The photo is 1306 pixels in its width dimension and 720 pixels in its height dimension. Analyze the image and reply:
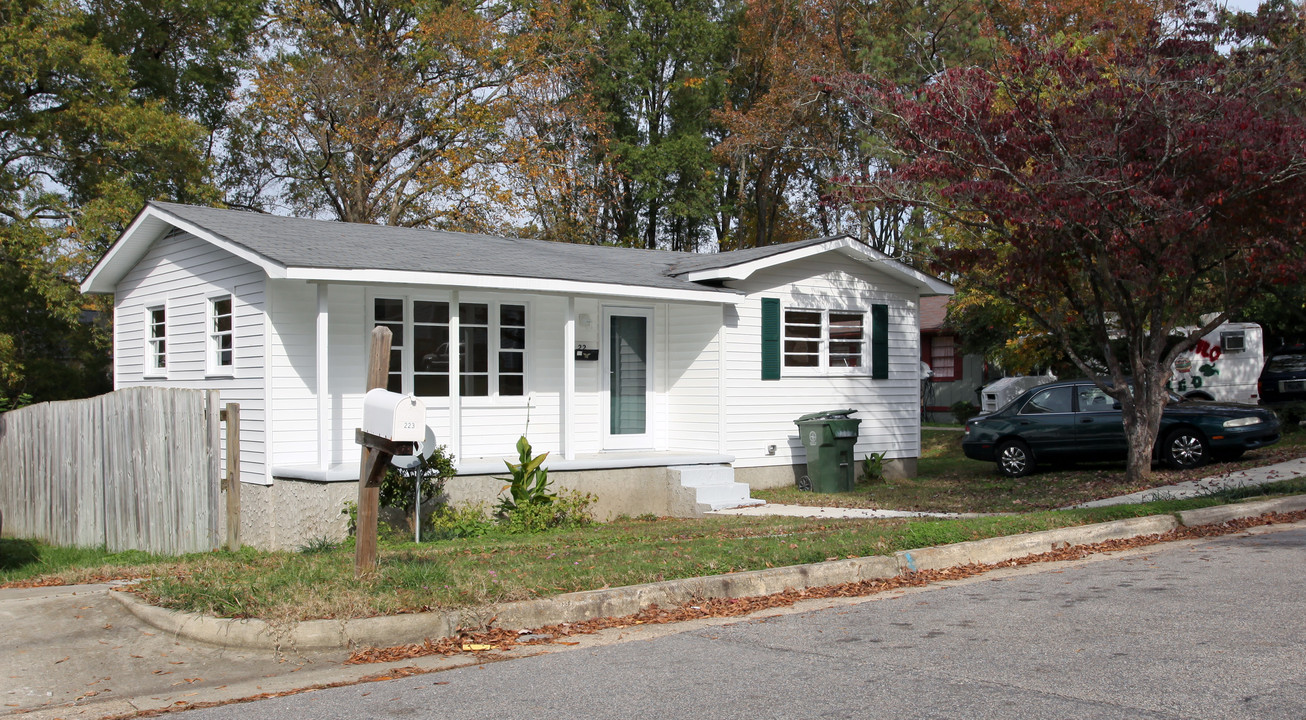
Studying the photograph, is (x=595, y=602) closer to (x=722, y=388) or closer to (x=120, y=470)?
(x=722, y=388)

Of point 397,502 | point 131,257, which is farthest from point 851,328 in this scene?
point 131,257

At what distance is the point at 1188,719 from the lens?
15.4 ft

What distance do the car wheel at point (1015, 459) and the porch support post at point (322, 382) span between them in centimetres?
1107

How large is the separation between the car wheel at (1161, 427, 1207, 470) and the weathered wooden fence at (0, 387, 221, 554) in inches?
527

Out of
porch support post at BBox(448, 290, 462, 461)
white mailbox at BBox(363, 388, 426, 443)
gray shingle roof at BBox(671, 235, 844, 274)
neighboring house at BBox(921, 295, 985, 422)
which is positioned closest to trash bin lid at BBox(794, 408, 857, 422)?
gray shingle roof at BBox(671, 235, 844, 274)

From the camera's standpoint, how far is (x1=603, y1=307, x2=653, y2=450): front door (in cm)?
1576

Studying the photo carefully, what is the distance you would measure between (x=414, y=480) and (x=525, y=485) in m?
1.38

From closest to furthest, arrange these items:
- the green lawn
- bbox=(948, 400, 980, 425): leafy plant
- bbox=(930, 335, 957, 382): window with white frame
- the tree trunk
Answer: the green lawn < the tree trunk < bbox=(948, 400, 980, 425): leafy plant < bbox=(930, 335, 957, 382): window with white frame

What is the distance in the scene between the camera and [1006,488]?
52.1ft

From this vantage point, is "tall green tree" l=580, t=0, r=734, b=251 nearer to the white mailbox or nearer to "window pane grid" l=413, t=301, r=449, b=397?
"window pane grid" l=413, t=301, r=449, b=397

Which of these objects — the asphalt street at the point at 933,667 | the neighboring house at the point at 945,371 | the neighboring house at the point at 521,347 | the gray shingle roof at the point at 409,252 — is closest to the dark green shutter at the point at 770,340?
the neighboring house at the point at 521,347

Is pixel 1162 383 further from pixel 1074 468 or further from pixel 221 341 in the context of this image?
pixel 221 341

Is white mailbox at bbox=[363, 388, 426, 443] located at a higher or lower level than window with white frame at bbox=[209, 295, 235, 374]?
lower

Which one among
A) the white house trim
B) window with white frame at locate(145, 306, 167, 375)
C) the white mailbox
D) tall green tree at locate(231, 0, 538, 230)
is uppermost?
tall green tree at locate(231, 0, 538, 230)
